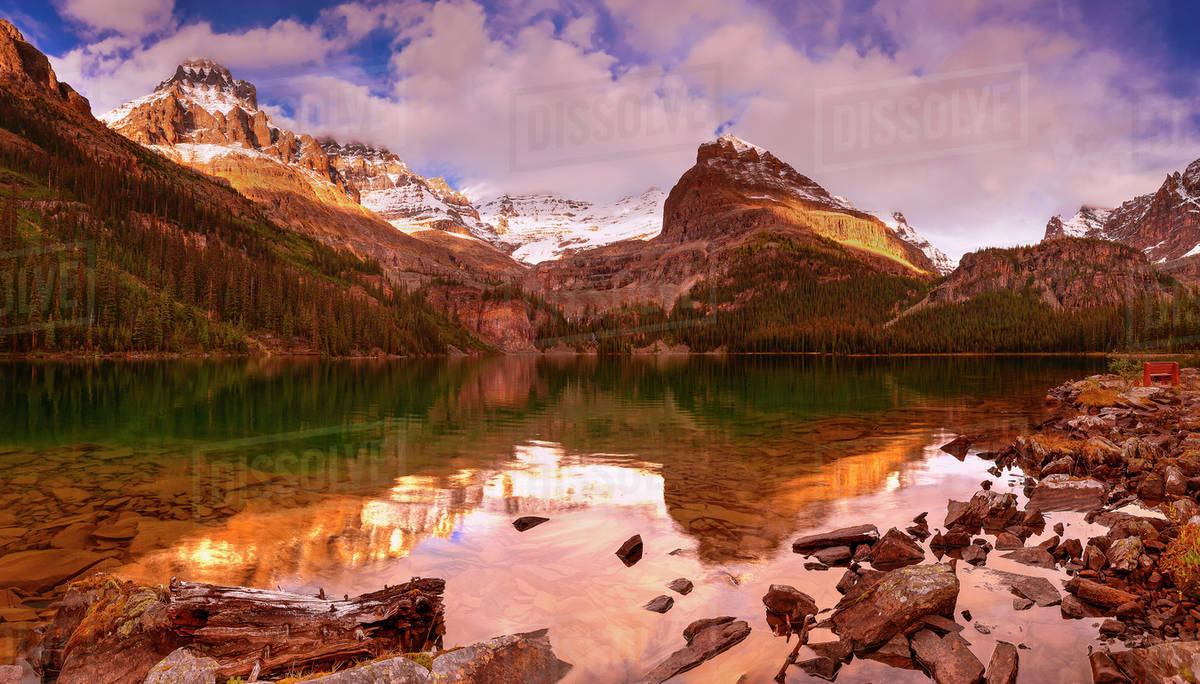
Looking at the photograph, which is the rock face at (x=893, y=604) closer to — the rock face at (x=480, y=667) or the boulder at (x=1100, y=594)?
the boulder at (x=1100, y=594)

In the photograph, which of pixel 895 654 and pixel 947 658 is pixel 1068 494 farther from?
pixel 895 654

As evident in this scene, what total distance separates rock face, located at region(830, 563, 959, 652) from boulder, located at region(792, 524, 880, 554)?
3723 mm

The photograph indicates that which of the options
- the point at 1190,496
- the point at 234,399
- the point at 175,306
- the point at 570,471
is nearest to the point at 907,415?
the point at 1190,496

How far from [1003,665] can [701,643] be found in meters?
4.47

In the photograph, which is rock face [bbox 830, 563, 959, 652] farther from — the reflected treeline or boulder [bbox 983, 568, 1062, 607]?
the reflected treeline

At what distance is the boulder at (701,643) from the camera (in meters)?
9.02

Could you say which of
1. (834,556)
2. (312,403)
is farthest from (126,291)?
(834,556)

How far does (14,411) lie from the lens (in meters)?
39.0

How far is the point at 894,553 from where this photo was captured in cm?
1348

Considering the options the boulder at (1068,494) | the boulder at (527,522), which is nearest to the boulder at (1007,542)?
the boulder at (1068,494)

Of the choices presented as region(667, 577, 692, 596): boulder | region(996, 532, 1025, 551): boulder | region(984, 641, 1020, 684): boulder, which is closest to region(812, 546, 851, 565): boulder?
region(667, 577, 692, 596): boulder

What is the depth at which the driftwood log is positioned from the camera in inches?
321

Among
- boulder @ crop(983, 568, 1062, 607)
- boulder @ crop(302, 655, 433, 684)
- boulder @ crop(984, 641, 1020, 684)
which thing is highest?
boulder @ crop(302, 655, 433, 684)

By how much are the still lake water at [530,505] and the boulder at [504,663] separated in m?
0.44
